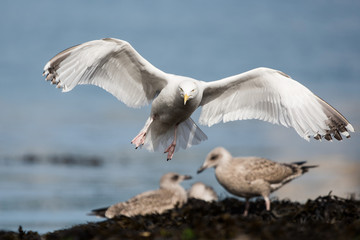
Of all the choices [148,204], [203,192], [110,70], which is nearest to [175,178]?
[203,192]

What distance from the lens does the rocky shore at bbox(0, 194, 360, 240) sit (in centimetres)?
470

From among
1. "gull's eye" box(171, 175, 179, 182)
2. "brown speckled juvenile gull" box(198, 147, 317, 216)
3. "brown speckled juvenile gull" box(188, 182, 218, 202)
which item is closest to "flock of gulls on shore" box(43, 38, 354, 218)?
"brown speckled juvenile gull" box(198, 147, 317, 216)

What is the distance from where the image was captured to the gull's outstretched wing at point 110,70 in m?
7.59

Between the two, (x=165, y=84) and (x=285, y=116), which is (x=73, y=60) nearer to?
(x=165, y=84)

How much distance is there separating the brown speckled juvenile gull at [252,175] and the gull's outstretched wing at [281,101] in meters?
0.87

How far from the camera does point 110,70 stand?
8.12 m

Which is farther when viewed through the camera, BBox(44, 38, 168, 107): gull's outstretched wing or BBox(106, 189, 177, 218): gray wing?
BBox(106, 189, 177, 218): gray wing

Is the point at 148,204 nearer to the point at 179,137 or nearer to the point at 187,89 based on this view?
the point at 179,137

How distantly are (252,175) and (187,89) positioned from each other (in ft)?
6.96

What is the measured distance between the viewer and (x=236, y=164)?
9.04m

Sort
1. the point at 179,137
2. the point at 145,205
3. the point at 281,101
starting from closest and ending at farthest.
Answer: the point at 281,101 < the point at 179,137 < the point at 145,205

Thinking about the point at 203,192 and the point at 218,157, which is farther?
the point at 203,192

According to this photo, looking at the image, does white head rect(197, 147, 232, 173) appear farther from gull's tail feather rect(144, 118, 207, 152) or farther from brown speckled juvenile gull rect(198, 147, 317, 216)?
gull's tail feather rect(144, 118, 207, 152)

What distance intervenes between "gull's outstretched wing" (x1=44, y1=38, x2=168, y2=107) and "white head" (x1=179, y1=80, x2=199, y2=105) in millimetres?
628
